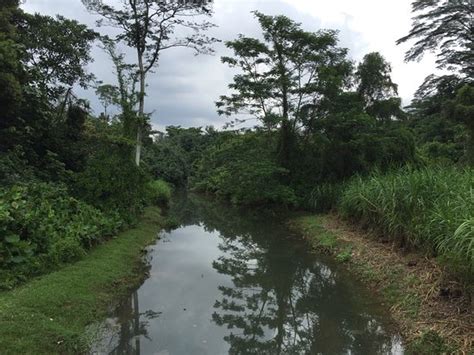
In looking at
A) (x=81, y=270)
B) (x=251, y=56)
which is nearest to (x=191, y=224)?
(x=251, y=56)

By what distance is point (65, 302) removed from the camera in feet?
19.9

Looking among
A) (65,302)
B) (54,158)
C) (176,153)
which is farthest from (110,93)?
(176,153)

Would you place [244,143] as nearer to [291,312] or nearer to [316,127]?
[316,127]

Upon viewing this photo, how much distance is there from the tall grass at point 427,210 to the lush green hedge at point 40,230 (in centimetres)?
644

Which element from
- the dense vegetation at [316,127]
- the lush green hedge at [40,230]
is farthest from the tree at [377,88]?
the lush green hedge at [40,230]

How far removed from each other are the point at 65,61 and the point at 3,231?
13170 millimetres

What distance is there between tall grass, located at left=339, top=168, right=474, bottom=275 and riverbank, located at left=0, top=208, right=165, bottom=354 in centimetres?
508

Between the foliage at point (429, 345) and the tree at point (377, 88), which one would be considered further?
the tree at point (377, 88)

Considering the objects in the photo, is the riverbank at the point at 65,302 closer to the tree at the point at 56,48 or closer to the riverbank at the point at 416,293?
the riverbank at the point at 416,293

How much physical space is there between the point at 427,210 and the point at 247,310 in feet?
12.9

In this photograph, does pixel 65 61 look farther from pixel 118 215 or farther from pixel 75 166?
pixel 118 215

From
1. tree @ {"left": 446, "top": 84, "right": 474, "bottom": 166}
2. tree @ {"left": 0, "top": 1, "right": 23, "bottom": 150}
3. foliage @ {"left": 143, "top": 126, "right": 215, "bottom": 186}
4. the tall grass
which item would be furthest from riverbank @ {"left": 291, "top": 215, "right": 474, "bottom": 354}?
foliage @ {"left": 143, "top": 126, "right": 215, "bottom": 186}

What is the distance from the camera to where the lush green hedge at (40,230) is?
667 centimetres

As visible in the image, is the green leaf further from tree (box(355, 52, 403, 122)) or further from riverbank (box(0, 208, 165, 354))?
tree (box(355, 52, 403, 122))
